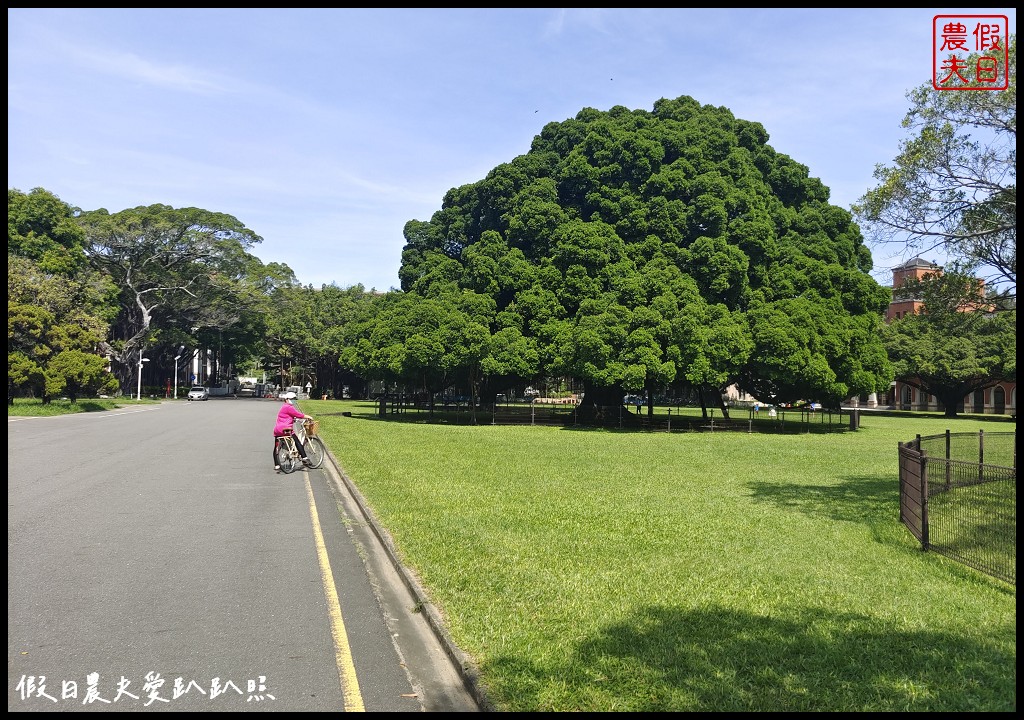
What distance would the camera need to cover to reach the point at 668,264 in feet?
115

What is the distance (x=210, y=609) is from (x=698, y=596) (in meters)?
4.27

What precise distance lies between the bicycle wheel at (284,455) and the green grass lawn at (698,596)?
6.96 feet

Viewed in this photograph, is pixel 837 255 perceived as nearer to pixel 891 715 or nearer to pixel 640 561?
pixel 640 561

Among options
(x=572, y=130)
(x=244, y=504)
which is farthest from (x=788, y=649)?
(x=572, y=130)

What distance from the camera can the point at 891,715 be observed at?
4434 millimetres

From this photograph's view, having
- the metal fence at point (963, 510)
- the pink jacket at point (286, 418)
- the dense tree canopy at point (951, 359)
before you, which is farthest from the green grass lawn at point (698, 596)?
the dense tree canopy at point (951, 359)

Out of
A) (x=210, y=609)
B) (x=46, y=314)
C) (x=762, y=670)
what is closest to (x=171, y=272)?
(x=46, y=314)

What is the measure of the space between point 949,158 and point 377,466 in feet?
41.0

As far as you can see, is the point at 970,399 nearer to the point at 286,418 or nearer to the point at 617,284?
the point at 617,284

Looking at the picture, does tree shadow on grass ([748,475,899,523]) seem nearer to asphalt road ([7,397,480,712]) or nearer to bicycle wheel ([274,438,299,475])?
asphalt road ([7,397,480,712])

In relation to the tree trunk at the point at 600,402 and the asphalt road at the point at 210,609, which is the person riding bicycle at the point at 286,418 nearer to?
the asphalt road at the point at 210,609

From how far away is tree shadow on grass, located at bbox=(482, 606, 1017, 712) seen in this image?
4582 mm

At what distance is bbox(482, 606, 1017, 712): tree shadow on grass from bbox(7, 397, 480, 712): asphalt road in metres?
0.67

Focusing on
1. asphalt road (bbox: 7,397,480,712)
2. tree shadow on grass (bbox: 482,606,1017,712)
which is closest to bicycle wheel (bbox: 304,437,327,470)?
asphalt road (bbox: 7,397,480,712)
